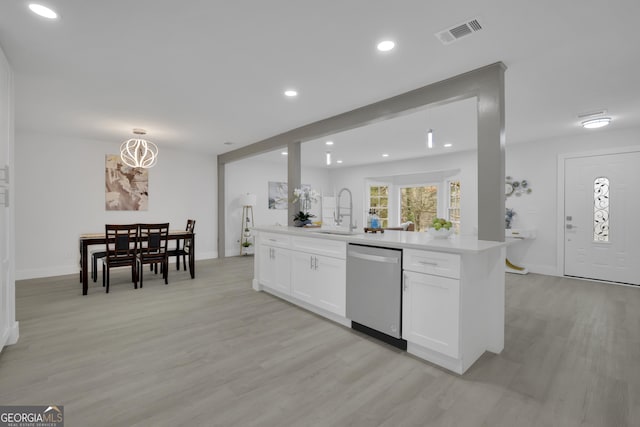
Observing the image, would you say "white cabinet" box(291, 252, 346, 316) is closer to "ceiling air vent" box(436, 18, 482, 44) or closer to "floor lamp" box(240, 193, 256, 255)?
"ceiling air vent" box(436, 18, 482, 44)

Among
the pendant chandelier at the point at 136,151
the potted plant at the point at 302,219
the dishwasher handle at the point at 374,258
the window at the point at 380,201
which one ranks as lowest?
the dishwasher handle at the point at 374,258

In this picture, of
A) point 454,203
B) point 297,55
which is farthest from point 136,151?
point 454,203

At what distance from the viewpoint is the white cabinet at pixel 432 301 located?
7.18 feet

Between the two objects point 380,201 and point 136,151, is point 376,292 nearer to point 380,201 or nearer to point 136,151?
point 136,151

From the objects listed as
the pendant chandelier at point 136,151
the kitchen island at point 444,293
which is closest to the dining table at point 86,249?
the pendant chandelier at point 136,151

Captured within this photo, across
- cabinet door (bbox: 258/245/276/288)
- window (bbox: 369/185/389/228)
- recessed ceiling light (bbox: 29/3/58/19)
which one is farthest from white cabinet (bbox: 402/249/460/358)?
window (bbox: 369/185/389/228)

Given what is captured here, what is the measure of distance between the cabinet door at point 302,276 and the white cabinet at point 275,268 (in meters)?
0.10

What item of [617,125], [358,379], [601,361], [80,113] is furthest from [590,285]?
[80,113]

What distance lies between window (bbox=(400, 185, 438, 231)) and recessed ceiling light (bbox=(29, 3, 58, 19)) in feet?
24.6

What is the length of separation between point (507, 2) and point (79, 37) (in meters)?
2.98

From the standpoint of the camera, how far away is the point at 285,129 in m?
4.89

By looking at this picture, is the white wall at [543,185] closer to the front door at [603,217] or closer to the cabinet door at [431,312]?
the front door at [603,217]

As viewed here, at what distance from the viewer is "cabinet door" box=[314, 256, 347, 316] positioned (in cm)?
302

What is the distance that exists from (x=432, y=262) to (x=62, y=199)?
6.30 m
